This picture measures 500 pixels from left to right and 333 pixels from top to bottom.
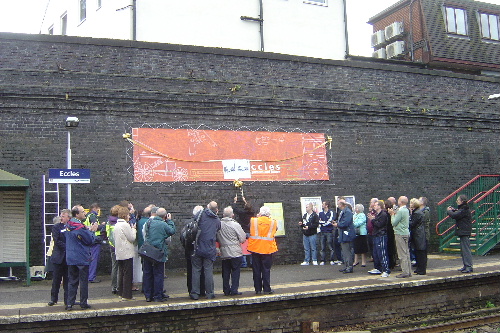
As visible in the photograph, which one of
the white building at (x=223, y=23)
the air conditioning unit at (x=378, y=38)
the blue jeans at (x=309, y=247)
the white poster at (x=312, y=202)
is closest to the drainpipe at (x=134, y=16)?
the white building at (x=223, y=23)

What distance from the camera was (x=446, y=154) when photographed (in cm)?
1844

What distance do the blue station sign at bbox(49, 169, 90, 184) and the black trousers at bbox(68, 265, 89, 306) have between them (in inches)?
121

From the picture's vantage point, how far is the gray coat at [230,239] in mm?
10352

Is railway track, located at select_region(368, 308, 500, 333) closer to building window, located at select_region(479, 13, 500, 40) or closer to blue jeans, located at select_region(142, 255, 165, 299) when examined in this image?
blue jeans, located at select_region(142, 255, 165, 299)

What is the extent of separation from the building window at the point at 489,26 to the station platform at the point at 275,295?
633 inches

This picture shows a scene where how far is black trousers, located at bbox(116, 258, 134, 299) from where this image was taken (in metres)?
10.0

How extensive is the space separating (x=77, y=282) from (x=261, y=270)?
10.8 feet

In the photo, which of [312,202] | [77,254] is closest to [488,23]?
[312,202]

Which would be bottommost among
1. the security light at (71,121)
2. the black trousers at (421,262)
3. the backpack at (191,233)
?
the black trousers at (421,262)

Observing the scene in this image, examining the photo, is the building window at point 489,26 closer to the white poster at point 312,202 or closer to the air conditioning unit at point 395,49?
the air conditioning unit at point 395,49

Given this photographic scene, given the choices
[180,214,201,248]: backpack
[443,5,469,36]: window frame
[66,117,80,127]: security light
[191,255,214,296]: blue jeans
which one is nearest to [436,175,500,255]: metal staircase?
[191,255,214,296]: blue jeans

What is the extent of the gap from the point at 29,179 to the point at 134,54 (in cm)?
407

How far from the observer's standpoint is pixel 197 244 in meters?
10.1

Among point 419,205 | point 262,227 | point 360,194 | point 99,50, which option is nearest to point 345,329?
point 262,227
